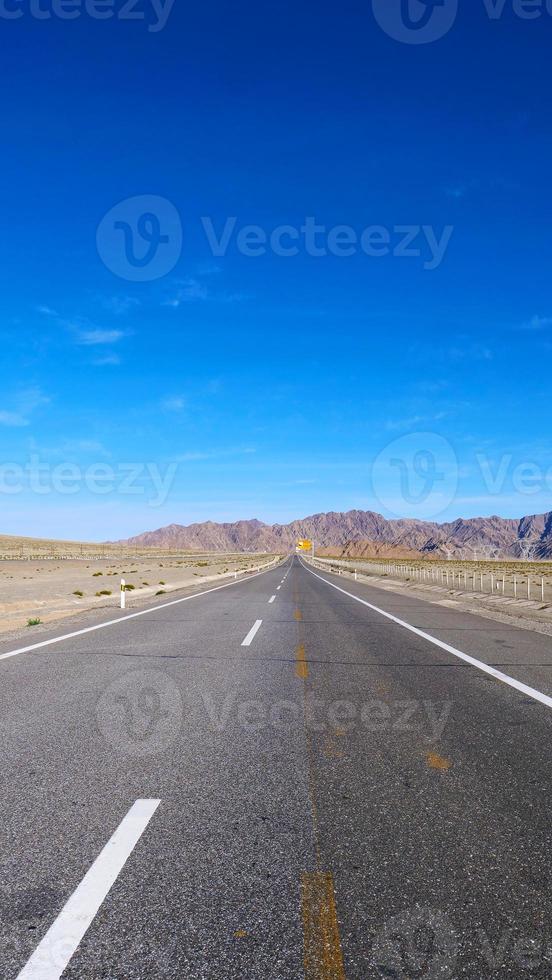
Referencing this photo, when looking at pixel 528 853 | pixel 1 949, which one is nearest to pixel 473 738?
pixel 528 853

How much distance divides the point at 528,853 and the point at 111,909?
2.21 m

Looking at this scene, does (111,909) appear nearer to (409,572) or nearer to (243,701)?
(243,701)

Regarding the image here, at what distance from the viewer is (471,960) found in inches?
100

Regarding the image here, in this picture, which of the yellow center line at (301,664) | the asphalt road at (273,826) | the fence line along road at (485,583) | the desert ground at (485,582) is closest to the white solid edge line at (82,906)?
the asphalt road at (273,826)

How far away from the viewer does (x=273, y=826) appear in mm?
3746

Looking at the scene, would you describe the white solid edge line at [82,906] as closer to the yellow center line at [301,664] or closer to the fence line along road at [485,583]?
the yellow center line at [301,664]

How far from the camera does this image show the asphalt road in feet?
8.54

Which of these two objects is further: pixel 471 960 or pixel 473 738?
pixel 473 738

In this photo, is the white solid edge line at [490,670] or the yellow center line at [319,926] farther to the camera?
the white solid edge line at [490,670]

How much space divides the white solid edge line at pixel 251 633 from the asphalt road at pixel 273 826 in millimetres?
3129

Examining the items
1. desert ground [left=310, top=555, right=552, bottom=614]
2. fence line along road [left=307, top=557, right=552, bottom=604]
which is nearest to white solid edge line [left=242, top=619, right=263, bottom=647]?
desert ground [left=310, top=555, right=552, bottom=614]

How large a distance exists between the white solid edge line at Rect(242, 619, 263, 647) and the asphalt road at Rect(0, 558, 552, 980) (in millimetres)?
3129

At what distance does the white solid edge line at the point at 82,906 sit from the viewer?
8.14ft

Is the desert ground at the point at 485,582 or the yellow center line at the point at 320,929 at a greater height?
the yellow center line at the point at 320,929
